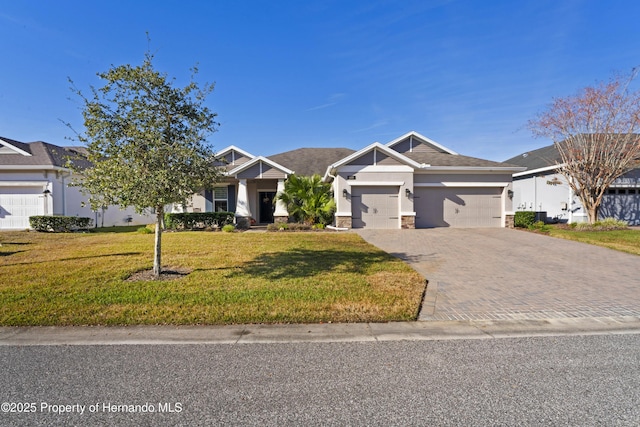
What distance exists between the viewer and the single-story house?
54.0 ft

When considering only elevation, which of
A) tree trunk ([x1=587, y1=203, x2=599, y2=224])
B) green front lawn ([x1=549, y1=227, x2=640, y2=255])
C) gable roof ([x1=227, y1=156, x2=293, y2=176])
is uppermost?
gable roof ([x1=227, y1=156, x2=293, y2=176])

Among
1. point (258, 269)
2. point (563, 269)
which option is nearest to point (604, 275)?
point (563, 269)

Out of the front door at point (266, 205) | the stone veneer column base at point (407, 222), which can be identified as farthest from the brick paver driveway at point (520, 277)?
the front door at point (266, 205)

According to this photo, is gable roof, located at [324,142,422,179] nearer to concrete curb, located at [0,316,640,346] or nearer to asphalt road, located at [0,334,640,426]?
concrete curb, located at [0,316,640,346]

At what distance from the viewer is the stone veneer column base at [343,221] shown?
53.1 feet

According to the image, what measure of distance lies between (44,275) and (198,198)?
1331 centimetres

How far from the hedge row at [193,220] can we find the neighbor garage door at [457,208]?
36.5 ft

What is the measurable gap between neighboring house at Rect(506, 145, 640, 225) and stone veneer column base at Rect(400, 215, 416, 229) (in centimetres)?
907

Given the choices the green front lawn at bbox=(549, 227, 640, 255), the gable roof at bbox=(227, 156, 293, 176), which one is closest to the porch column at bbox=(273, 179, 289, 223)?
the gable roof at bbox=(227, 156, 293, 176)

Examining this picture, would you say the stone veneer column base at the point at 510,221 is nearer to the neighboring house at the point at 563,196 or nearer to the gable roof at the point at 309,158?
the neighboring house at the point at 563,196

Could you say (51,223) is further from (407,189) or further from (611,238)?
(611,238)

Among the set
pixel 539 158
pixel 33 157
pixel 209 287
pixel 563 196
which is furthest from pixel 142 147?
pixel 539 158

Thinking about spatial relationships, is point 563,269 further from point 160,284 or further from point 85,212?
point 85,212

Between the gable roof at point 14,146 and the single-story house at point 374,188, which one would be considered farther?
the gable roof at point 14,146
